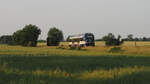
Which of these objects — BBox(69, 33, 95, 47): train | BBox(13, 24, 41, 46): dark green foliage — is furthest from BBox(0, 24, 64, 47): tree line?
BBox(69, 33, 95, 47): train

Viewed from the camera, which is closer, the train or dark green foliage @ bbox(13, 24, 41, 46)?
the train

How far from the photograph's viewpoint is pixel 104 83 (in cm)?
854

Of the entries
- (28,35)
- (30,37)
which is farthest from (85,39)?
(28,35)

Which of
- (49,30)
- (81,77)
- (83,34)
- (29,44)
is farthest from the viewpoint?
(49,30)

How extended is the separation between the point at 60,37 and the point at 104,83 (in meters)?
111

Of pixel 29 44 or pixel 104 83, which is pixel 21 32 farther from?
pixel 104 83

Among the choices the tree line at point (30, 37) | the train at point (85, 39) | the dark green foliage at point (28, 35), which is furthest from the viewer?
the dark green foliage at point (28, 35)

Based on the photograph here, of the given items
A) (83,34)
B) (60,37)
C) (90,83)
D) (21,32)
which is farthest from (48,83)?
(60,37)

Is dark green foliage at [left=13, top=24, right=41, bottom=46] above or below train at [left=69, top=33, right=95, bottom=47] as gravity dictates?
above

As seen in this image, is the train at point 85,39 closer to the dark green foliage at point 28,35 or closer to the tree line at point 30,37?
the tree line at point 30,37

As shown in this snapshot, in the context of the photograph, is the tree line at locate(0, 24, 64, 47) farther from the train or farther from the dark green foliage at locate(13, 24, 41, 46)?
the train

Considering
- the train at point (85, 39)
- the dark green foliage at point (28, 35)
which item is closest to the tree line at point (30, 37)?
the dark green foliage at point (28, 35)

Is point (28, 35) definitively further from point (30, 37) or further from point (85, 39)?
point (85, 39)

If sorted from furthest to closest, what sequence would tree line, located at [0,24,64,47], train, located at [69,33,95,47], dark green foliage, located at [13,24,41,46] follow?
dark green foliage, located at [13,24,41,46] < tree line, located at [0,24,64,47] < train, located at [69,33,95,47]
